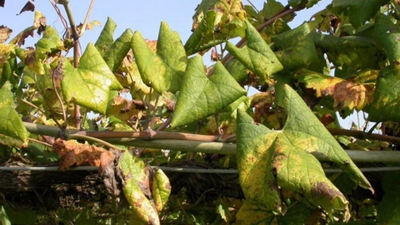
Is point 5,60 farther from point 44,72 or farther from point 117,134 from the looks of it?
point 117,134

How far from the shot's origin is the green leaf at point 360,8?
81.0 inches

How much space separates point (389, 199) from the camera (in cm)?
205

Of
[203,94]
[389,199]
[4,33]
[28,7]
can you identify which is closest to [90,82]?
[203,94]

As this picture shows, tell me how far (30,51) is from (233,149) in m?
0.68

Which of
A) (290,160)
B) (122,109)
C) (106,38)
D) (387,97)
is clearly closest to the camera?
(290,160)

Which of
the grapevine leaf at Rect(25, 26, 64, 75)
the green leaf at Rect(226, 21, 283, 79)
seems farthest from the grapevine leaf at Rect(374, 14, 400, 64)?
the grapevine leaf at Rect(25, 26, 64, 75)

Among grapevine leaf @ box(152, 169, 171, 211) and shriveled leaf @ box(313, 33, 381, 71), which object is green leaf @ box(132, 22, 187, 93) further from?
shriveled leaf @ box(313, 33, 381, 71)

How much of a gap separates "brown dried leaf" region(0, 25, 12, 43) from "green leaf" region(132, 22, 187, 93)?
2.73ft

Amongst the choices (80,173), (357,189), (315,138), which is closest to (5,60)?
(80,173)

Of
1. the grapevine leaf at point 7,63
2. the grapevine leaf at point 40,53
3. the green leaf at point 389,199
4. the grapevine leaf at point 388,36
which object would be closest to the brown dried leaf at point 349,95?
the grapevine leaf at point 388,36

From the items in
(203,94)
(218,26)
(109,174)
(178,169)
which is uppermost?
(218,26)

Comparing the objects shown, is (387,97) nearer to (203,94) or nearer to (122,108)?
(203,94)

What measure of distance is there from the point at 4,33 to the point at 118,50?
2.43ft

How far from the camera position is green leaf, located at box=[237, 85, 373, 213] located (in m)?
1.55
